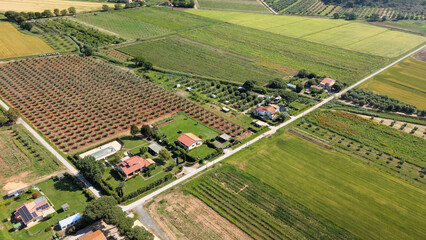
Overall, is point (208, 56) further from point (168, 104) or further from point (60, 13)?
point (60, 13)

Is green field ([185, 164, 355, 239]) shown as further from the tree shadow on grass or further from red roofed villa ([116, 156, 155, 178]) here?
the tree shadow on grass

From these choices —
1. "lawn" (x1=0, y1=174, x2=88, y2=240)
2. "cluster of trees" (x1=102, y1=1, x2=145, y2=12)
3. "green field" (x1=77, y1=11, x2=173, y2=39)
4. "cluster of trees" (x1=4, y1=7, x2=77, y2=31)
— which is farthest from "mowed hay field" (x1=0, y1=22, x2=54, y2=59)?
"lawn" (x1=0, y1=174, x2=88, y2=240)

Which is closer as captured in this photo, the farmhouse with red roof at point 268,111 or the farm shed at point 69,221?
the farm shed at point 69,221

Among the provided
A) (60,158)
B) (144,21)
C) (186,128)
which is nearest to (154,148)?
(186,128)

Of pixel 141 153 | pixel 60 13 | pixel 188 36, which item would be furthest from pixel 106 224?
pixel 60 13

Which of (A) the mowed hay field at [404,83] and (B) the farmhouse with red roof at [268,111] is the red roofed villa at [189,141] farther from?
(A) the mowed hay field at [404,83]

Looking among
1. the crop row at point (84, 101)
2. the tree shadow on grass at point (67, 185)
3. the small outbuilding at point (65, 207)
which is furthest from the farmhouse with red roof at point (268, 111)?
the small outbuilding at point (65, 207)
